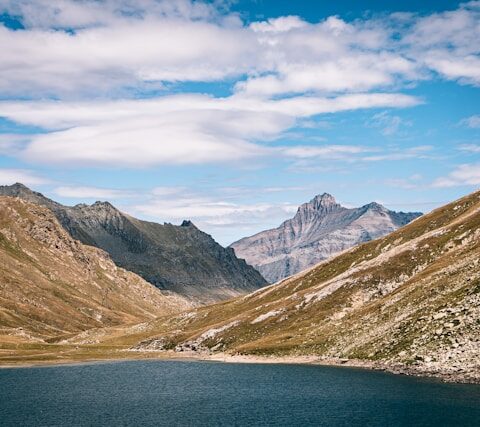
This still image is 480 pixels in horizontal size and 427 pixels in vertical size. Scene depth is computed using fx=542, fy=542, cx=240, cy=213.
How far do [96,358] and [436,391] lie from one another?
122734 millimetres

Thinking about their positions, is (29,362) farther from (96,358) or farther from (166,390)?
(166,390)

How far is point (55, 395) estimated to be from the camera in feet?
346

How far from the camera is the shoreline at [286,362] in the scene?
Result: 91188 mm

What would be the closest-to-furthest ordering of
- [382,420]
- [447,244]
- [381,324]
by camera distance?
[382,420], [381,324], [447,244]

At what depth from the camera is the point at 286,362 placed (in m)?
134

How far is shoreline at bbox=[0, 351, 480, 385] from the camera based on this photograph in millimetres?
91188

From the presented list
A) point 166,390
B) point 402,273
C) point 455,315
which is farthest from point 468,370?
point 402,273

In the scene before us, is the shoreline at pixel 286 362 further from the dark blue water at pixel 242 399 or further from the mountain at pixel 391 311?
the dark blue water at pixel 242 399

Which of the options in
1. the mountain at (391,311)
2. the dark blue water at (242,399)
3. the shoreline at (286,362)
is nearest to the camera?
the dark blue water at (242,399)

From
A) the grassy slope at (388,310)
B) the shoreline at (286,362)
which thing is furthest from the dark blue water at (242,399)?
the grassy slope at (388,310)

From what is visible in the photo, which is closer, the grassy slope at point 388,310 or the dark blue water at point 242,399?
the dark blue water at point 242,399

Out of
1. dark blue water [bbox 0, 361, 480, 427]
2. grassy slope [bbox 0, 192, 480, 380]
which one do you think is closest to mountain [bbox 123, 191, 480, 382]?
grassy slope [bbox 0, 192, 480, 380]

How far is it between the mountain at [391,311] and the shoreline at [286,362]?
0.41 metres

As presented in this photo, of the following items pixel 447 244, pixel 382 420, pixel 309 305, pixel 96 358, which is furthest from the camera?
pixel 96 358
